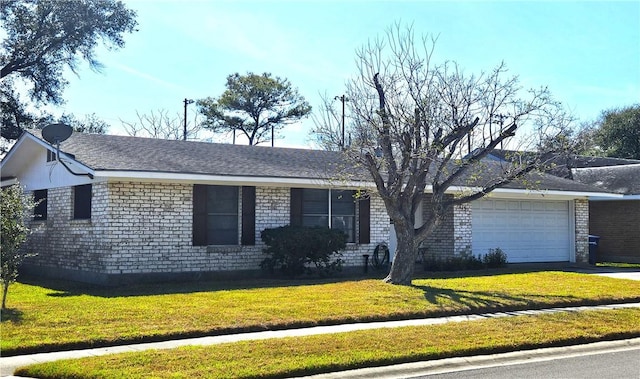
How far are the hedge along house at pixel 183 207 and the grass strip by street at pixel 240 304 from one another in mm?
1215

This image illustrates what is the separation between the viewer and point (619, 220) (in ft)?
93.3

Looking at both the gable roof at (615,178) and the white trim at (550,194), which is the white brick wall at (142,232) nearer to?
the white trim at (550,194)

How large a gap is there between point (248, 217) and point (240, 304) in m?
5.93

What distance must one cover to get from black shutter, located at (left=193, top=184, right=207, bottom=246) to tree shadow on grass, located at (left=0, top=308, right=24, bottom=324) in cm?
625

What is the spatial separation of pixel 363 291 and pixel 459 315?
250cm

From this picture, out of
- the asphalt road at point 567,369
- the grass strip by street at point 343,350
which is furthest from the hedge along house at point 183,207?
the asphalt road at point 567,369

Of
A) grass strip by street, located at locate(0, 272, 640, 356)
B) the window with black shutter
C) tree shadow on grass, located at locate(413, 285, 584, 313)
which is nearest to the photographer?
grass strip by street, located at locate(0, 272, 640, 356)

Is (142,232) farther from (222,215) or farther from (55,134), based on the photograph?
(55,134)

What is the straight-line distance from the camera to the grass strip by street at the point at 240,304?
9891 millimetres

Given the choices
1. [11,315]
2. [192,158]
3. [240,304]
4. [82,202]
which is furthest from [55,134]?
[240,304]

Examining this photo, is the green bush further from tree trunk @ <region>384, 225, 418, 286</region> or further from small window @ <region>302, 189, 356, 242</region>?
tree trunk @ <region>384, 225, 418, 286</region>

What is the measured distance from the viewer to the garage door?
75.6 ft

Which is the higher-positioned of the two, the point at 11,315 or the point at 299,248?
the point at 299,248

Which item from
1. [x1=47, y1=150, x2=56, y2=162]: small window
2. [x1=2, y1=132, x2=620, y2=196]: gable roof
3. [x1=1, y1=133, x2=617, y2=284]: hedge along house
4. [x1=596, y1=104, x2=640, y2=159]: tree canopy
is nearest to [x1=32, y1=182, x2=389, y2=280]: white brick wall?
[x1=1, y1=133, x2=617, y2=284]: hedge along house
